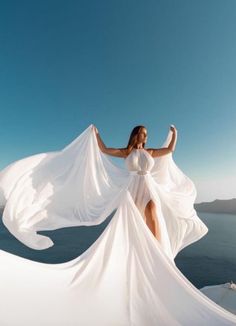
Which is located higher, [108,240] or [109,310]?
[108,240]

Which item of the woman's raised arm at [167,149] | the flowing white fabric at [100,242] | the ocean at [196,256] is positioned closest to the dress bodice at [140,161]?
the flowing white fabric at [100,242]

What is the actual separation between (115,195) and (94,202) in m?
0.48

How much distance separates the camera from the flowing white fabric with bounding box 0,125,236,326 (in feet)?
13.3

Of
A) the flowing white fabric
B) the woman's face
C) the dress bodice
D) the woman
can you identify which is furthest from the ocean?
the woman's face

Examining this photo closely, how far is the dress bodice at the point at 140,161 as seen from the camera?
19.0 ft

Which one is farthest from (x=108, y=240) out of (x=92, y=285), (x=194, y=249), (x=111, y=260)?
(x=194, y=249)

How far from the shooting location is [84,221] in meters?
5.86

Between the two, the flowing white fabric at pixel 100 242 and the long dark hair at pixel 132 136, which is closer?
the flowing white fabric at pixel 100 242

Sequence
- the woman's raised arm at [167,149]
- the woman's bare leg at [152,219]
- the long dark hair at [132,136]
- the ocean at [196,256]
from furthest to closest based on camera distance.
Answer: the ocean at [196,256]
the woman's raised arm at [167,149]
the long dark hair at [132,136]
the woman's bare leg at [152,219]

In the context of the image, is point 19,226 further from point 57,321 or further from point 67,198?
point 57,321

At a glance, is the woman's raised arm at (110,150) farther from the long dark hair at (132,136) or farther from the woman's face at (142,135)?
the woman's face at (142,135)

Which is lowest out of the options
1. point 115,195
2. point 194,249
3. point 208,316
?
point 194,249

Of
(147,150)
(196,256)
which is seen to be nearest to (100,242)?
(147,150)

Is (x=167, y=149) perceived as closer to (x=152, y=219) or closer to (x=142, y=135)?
(x=142, y=135)
